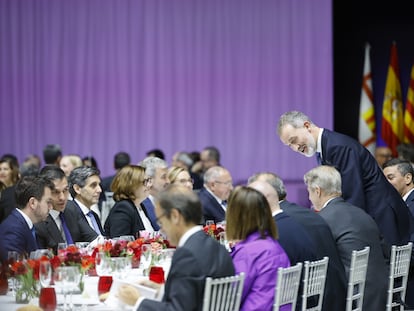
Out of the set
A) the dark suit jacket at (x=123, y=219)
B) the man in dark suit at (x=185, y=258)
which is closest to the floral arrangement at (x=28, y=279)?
the man in dark suit at (x=185, y=258)

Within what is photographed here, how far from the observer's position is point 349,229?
5.80 metres

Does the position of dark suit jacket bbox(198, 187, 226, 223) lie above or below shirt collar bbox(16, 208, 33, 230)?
below

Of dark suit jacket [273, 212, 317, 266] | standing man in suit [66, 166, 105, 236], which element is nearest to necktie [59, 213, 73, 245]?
standing man in suit [66, 166, 105, 236]

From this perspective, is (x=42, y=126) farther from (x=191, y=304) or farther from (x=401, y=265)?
(x=191, y=304)

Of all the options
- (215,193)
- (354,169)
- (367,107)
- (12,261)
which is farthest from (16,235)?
(367,107)

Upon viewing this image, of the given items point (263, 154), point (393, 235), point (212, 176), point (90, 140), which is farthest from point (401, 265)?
point (90, 140)

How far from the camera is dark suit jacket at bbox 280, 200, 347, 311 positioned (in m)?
5.50

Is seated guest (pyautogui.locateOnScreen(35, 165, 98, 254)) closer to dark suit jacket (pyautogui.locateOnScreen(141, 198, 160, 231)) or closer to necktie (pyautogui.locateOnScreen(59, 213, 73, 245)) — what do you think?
necktie (pyautogui.locateOnScreen(59, 213, 73, 245))

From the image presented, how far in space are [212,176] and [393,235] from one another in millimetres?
2559

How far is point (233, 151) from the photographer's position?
47.0ft

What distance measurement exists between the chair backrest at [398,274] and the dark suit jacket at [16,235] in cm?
217

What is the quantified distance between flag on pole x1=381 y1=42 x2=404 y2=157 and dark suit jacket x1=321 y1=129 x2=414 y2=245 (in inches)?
278

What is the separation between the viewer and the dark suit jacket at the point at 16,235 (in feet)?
18.3

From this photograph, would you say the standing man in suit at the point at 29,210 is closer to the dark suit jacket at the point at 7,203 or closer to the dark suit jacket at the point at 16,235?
the dark suit jacket at the point at 16,235
